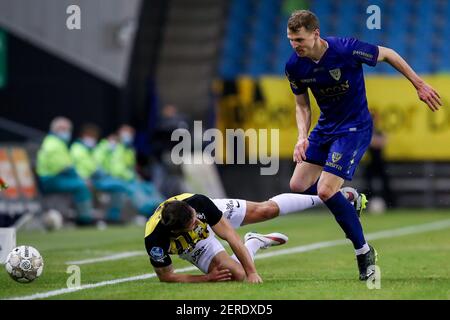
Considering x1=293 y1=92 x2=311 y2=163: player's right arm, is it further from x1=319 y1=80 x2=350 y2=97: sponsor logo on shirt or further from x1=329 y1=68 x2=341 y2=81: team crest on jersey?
x1=329 y1=68 x2=341 y2=81: team crest on jersey

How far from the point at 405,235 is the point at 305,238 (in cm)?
140

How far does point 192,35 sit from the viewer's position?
88.8 feet

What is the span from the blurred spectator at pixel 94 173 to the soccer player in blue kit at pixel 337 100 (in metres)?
10.9

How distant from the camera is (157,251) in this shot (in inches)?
336

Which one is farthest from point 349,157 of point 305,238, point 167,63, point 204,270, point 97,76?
point 167,63

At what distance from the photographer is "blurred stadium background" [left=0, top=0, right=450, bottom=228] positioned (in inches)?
838

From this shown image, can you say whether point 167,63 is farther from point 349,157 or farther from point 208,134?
point 349,157

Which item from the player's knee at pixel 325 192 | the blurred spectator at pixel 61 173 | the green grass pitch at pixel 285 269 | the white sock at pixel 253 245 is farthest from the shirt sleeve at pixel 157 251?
the blurred spectator at pixel 61 173

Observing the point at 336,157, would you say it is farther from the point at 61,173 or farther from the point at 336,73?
the point at 61,173

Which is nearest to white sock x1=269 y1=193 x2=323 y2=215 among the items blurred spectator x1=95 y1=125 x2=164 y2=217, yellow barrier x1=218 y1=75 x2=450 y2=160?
blurred spectator x1=95 y1=125 x2=164 y2=217

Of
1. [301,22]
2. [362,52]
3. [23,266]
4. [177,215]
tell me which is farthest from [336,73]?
[23,266]

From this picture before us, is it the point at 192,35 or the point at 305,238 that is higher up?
the point at 192,35

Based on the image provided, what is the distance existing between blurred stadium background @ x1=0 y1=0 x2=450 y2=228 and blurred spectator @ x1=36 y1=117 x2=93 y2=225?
29 cm

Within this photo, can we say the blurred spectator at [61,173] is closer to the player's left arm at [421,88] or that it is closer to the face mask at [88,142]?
the face mask at [88,142]
